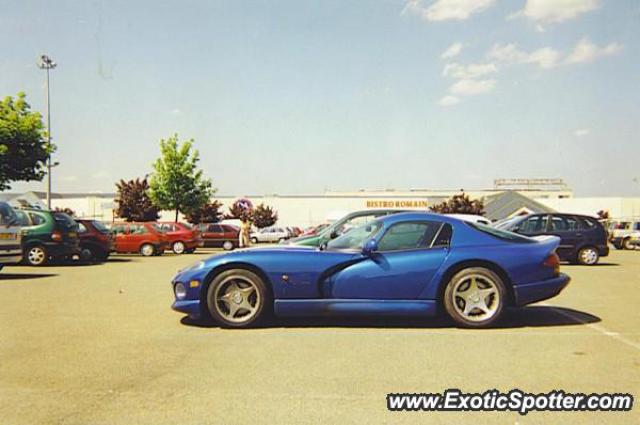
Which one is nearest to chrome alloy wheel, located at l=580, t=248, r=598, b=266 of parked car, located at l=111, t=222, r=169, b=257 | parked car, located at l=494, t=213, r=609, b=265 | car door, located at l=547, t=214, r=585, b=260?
parked car, located at l=494, t=213, r=609, b=265

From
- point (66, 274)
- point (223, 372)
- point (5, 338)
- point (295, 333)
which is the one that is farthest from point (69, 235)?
point (223, 372)

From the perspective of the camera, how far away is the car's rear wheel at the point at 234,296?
6516 mm

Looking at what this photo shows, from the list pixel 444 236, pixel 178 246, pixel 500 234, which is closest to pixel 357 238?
pixel 444 236

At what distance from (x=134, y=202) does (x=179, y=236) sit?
92.8 feet

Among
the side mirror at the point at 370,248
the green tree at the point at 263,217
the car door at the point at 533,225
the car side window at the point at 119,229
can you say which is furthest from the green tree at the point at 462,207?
the side mirror at the point at 370,248

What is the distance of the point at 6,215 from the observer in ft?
45.1

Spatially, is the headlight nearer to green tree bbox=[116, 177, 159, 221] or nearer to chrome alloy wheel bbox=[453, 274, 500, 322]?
chrome alloy wheel bbox=[453, 274, 500, 322]

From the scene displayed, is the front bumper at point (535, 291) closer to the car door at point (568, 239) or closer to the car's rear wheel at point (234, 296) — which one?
the car's rear wheel at point (234, 296)

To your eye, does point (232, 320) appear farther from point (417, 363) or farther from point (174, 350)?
point (417, 363)

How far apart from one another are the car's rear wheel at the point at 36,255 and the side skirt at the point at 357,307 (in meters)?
11.7

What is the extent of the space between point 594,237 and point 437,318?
38.1 ft

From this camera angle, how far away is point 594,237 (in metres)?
16.8

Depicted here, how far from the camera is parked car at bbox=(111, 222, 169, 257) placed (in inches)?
939

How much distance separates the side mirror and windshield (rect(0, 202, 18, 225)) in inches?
406
